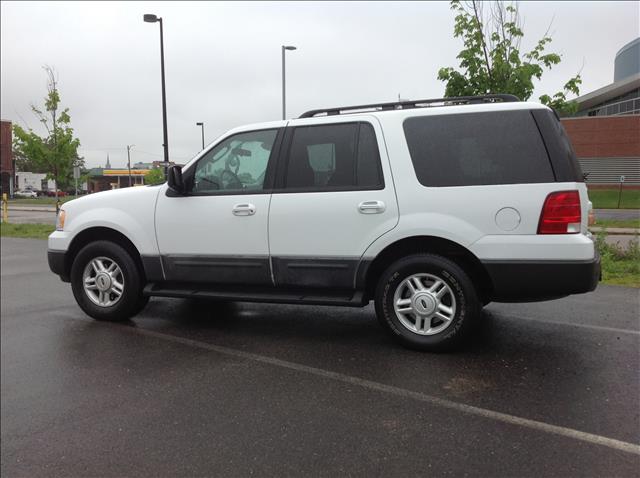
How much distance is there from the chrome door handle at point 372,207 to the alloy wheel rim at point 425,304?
24.0 inches

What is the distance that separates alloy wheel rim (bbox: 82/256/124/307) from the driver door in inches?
24.5

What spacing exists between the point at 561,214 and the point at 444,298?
43.3 inches

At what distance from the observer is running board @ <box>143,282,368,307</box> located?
14.3 ft

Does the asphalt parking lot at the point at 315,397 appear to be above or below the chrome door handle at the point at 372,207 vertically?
below

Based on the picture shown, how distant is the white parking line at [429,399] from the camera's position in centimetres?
277

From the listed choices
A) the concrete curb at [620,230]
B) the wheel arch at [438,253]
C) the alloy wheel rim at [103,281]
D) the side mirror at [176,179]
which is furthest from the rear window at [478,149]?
the concrete curb at [620,230]

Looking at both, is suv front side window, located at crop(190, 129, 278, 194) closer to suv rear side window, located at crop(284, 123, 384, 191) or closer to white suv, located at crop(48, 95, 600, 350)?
white suv, located at crop(48, 95, 600, 350)

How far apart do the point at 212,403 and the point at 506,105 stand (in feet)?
10.2

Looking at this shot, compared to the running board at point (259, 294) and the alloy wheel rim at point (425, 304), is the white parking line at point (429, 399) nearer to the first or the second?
the running board at point (259, 294)

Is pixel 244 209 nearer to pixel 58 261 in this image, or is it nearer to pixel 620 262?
pixel 58 261

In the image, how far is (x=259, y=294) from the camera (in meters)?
4.64

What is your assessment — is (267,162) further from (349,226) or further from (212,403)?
(212,403)

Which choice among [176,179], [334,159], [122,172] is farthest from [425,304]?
[122,172]

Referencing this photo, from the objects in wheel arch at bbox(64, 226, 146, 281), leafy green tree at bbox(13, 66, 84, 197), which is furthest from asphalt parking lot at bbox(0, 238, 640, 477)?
leafy green tree at bbox(13, 66, 84, 197)
